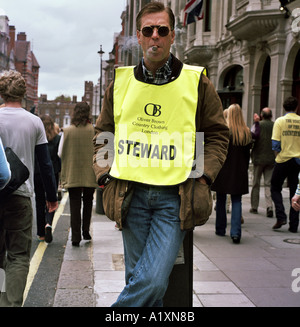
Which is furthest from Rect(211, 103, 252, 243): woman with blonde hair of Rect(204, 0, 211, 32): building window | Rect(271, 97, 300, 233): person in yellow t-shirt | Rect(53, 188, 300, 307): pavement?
Rect(204, 0, 211, 32): building window

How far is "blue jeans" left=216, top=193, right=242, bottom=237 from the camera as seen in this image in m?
6.92

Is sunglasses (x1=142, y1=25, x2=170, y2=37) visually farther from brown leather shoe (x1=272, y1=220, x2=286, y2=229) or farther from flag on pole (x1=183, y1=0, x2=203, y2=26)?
flag on pole (x1=183, y1=0, x2=203, y2=26)

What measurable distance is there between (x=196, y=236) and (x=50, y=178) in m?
3.64

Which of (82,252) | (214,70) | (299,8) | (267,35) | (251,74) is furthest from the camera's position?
(214,70)

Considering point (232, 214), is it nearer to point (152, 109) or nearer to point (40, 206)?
point (40, 206)

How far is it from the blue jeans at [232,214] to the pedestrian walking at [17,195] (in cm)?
340

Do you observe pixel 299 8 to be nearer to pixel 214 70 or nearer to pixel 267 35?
pixel 267 35

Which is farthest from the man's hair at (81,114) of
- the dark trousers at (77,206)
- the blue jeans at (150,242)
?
the blue jeans at (150,242)

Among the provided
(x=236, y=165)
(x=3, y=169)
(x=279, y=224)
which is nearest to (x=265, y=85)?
(x=279, y=224)

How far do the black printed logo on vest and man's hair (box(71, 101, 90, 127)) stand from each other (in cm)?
389
